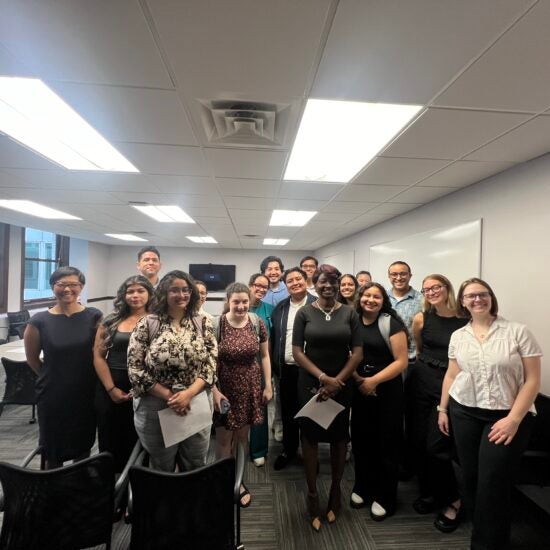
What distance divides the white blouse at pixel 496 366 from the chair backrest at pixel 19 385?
11.8 ft

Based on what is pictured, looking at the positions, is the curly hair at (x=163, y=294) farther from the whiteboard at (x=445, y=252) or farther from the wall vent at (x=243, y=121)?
the whiteboard at (x=445, y=252)

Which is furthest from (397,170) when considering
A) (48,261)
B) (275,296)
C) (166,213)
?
(48,261)

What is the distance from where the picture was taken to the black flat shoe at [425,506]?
1.92 meters

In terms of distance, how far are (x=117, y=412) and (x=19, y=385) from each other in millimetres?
1799

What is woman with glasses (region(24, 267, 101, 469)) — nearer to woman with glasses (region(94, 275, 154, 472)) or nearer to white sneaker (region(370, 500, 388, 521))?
woman with glasses (region(94, 275, 154, 472))

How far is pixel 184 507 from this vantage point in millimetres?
1113

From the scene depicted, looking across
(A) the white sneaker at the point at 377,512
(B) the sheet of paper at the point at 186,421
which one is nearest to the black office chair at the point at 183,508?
(B) the sheet of paper at the point at 186,421

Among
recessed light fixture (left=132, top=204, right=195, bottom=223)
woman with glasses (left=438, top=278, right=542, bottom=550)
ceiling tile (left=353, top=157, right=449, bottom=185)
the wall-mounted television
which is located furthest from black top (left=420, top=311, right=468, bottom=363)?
the wall-mounted television

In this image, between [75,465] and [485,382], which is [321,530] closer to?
[485,382]

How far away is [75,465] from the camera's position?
1.11m

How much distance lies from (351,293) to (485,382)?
1235 millimetres

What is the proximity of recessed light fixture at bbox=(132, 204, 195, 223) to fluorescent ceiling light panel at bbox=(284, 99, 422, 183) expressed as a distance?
6.76 feet

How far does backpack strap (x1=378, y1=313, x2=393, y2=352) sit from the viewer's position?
1.80 metres

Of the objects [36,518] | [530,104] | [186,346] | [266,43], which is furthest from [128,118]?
[530,104]
